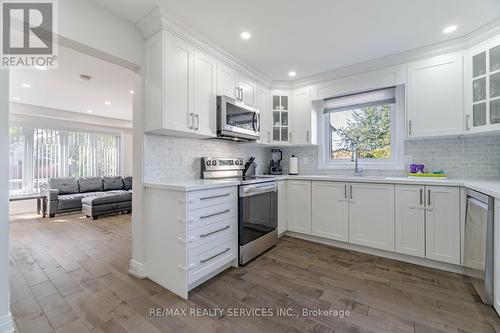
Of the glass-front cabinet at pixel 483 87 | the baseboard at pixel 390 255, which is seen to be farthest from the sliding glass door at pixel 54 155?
the glass-front cabinet at pixel 483 87

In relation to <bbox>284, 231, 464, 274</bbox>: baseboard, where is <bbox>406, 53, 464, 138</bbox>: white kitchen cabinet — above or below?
above

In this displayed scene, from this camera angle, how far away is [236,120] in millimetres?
2820

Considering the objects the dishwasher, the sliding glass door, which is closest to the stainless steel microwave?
the dishwasher

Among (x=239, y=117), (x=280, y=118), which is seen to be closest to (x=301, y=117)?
(x=280, y=118)

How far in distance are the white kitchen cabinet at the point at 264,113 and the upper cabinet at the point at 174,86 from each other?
1161mm

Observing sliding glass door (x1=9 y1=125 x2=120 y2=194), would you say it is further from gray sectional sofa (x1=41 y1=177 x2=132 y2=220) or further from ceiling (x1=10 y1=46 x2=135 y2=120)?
ceiling (x1=10 y1=46 x2=135 y2=120)

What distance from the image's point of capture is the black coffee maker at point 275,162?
3881mm

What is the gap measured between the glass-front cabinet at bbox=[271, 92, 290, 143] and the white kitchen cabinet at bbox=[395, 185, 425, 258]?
71.0 inches

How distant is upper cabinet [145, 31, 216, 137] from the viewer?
6.75 ft

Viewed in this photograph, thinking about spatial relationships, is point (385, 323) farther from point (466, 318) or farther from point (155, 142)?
point (155, 142)

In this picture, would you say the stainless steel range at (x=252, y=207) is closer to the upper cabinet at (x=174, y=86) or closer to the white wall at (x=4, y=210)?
the upper cabinet at (x=174, y=86)

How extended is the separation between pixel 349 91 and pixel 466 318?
269cm

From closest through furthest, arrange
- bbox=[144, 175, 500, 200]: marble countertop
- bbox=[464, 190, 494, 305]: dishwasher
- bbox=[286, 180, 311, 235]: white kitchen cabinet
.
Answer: bbox=[464, 190, 494, 305]: dishwasher < bbox=[144, 175, 500, 200]: marble countertop < bbox=[286, 180, 311, 235]: white kitchen cabinet

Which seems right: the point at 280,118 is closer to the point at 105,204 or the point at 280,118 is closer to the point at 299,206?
the point at 299,206
